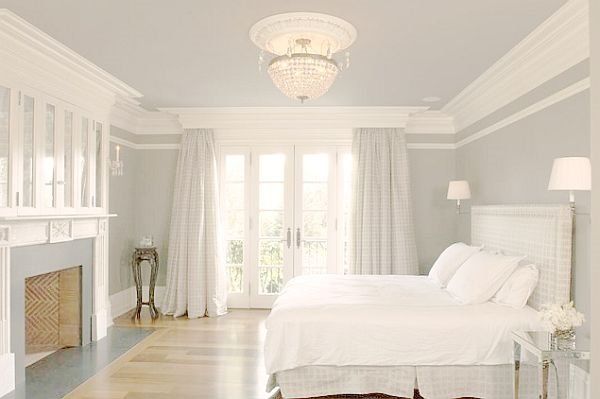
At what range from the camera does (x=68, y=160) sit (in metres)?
4.44

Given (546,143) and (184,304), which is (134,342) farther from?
(546,143)

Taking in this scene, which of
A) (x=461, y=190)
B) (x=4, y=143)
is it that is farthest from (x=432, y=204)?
(x=4, y=143)

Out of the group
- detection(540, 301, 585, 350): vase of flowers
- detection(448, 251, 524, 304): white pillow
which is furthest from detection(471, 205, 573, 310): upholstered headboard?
detection(540, 301, 585, 350): vase of flowers

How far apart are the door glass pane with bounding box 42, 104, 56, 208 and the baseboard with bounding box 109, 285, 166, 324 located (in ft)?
7.32

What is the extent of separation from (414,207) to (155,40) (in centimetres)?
405

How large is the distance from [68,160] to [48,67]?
0.86 m

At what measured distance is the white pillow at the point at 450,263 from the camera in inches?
180

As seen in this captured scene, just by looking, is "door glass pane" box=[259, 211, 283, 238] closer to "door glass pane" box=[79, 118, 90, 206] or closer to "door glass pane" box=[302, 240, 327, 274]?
"door glass pane" box=[302, 240, 327, 274]

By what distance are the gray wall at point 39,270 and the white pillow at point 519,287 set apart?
362 cm

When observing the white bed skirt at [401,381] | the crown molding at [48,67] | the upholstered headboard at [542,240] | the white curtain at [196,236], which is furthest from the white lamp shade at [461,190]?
the crown molding at [48,67]

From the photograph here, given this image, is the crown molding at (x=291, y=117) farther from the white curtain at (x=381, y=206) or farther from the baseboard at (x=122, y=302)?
the baseboard at (x=122, y=302)

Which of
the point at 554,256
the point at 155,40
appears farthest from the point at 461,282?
the point at 155,40

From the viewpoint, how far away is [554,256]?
345 centimetres

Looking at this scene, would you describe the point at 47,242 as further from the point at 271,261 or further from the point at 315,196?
the point at 315,196
